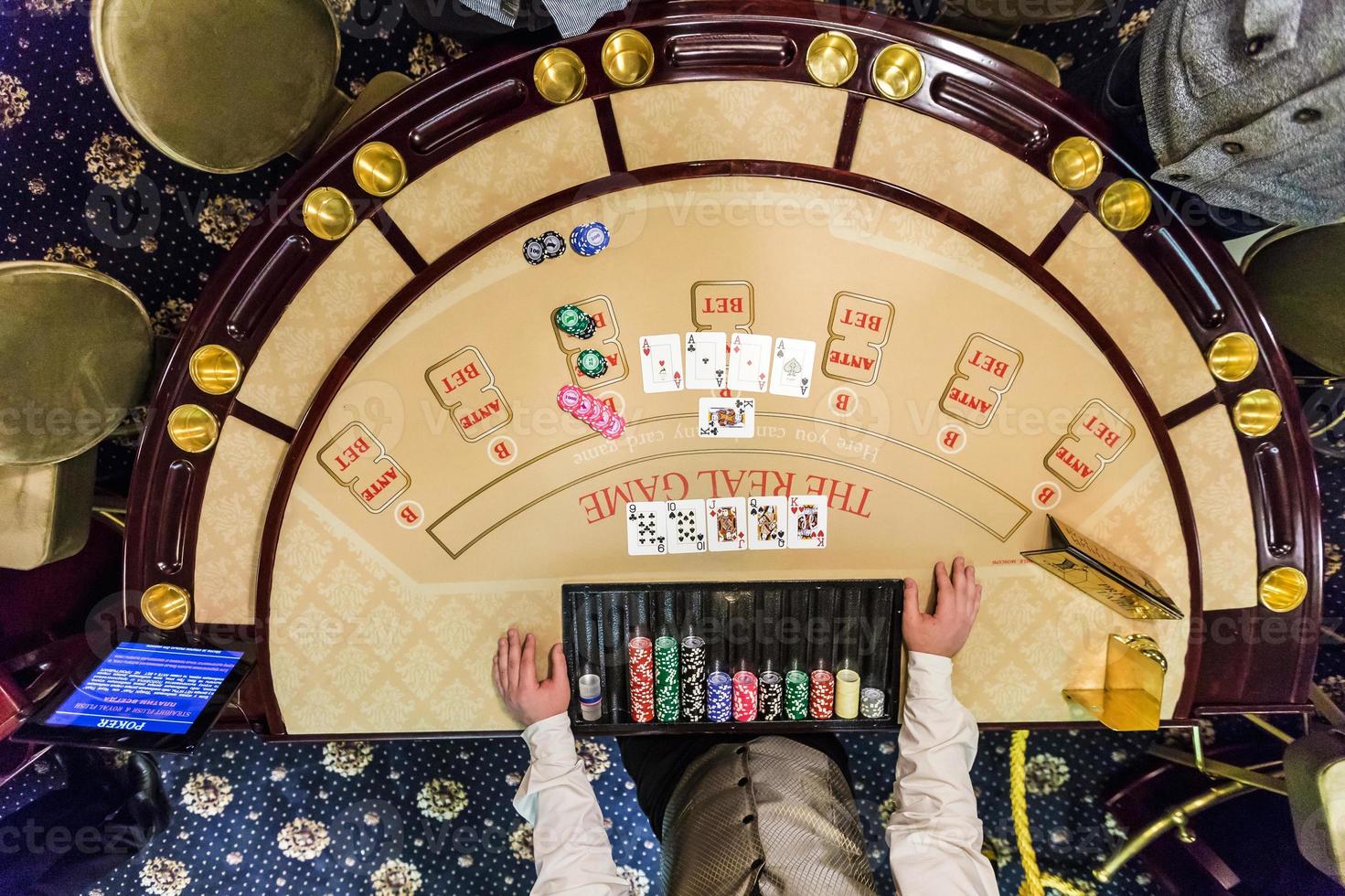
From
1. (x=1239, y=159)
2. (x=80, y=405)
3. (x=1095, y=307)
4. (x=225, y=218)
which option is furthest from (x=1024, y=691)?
(x=225, y=218)

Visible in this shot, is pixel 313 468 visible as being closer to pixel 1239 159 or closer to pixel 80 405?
pixel 80 405

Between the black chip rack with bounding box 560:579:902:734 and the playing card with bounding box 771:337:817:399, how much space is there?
0.49 metres

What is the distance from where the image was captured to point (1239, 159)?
1357 millimetres

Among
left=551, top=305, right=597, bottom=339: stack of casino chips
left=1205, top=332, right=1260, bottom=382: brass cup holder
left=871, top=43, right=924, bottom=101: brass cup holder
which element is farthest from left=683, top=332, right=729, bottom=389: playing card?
left=1205, top=332, right=1260, bottom=382: brass cup holder

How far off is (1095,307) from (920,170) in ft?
1.81

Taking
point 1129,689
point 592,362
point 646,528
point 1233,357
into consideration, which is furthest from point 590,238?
point 1129,689

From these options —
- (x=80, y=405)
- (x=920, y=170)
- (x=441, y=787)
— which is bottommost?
(x=441, y=787)

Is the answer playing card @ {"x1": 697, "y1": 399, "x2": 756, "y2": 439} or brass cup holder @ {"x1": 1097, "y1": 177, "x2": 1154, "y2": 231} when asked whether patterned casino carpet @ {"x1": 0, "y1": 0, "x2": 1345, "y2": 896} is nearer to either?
brass cup holder @ {"x1": 1097, "y1": 177, "x2": 1154, "y2": 231}

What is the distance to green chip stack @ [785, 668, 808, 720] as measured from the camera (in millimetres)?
1735

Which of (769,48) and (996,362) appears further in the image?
(996,362)

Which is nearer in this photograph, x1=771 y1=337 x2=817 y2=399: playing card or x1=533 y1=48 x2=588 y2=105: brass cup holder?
x1=533 y1=48 x2=588 y2=105: brass cup holder

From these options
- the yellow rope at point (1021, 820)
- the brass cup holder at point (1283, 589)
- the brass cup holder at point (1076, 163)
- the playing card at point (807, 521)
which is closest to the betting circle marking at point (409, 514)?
the playing card at point (807, 521)

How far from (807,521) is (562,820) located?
3.21ft

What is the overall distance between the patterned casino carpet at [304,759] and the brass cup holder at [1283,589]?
0.96 metres
